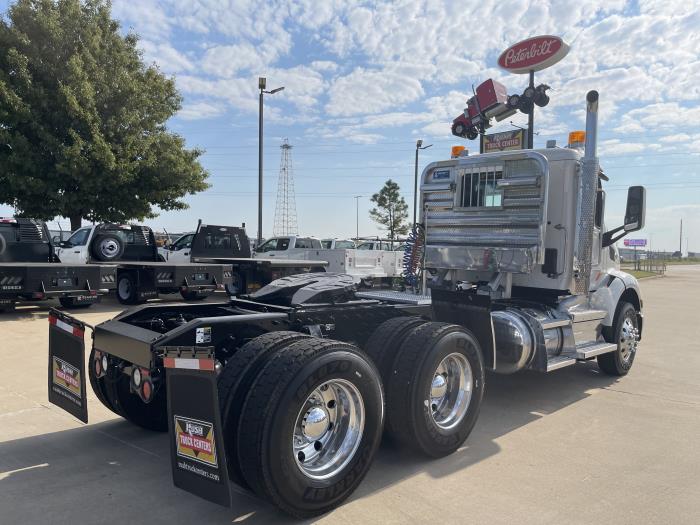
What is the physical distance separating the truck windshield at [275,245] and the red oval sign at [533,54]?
1315cm

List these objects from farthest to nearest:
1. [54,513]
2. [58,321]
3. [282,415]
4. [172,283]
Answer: [172,283], [58,321], [54,513], [282,415]

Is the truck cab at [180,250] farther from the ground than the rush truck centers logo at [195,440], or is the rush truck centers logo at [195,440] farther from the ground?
the truck cab at [180,250]

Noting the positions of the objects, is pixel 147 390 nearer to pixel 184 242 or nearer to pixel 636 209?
pixel 636 209

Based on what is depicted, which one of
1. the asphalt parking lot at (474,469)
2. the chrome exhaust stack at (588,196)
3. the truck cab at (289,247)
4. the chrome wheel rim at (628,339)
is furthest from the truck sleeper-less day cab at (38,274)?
the chrome wheel rim at (628,339)

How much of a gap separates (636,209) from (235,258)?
39.8 ft

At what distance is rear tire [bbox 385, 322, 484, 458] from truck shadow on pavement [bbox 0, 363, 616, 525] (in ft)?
0.71

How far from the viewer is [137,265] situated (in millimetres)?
13211

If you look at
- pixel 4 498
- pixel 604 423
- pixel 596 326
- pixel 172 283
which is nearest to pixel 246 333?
pixel 4 498

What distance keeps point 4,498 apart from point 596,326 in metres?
6.02

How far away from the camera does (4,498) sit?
350 cm

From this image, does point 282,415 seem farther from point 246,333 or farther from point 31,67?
point 31,67

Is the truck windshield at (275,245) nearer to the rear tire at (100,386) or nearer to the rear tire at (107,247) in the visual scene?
the rear tire at (107,247)

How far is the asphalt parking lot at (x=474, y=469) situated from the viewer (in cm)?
339

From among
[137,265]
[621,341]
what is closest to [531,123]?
[621,341]
